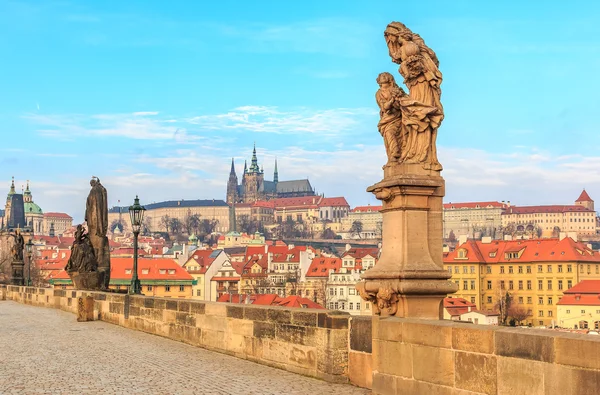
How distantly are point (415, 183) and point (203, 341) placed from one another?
528 cm

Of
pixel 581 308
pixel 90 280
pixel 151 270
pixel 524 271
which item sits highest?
pixel 90 280

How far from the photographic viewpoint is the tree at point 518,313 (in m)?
82.3

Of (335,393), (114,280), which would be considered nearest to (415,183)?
(335,393)

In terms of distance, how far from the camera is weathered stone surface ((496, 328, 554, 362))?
5.51m

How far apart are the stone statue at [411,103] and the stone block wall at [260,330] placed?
1.67m

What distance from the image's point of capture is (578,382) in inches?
207

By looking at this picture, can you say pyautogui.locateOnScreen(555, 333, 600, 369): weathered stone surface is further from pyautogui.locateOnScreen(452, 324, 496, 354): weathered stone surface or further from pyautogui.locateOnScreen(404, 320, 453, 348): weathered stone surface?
pyautogui.locateOnScreen(404, 320, 453, 348): weathered stone surface

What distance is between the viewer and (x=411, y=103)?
813cm

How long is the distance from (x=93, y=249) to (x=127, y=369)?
41.3ft

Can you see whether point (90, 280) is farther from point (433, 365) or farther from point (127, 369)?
point (433, 365)

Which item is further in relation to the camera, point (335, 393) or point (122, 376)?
point (122, 376)

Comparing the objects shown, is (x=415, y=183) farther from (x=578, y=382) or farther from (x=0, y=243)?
(x=0, y=243)

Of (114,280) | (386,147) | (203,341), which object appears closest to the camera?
(386,147)

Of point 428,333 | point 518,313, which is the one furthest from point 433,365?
point 518,313
